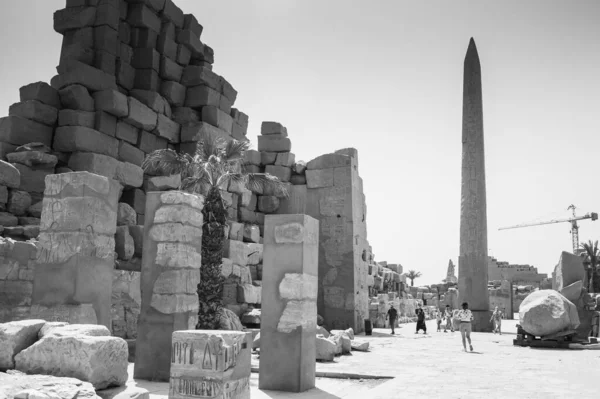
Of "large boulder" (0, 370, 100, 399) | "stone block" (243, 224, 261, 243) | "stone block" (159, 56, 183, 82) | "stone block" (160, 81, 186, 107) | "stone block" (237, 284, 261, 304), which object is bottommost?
"large boulder" (0, 370, 100, 399)

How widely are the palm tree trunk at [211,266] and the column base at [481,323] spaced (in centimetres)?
1203

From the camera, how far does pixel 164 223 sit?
7906mm

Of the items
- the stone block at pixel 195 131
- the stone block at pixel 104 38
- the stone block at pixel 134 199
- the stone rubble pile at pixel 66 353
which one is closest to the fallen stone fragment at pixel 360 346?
the stone block at pixel 134 199

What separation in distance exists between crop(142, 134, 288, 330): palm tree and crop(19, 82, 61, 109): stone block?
2712mm

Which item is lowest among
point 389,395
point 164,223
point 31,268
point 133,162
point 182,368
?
point 389,395

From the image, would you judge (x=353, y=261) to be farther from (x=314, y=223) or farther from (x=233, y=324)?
(x=314, y=223)

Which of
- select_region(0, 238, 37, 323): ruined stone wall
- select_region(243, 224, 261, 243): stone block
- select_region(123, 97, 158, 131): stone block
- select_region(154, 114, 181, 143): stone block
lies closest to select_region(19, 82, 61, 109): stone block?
select_region(123, 97, 158, 131): stone block

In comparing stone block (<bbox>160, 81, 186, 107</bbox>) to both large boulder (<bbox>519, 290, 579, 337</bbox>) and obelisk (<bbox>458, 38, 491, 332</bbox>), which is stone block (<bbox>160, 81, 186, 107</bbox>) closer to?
obelisk (<bbox>458, 38, 491, 332</bbox>)

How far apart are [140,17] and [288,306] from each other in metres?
11.8

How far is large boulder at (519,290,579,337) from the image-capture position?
12969 mm

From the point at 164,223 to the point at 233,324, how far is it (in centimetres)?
426

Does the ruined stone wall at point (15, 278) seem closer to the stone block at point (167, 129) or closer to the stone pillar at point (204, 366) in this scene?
the stone pillar at point (204, 366)

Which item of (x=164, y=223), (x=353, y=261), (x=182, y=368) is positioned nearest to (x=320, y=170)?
(x=353, y=261)

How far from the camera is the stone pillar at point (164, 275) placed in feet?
25.3
